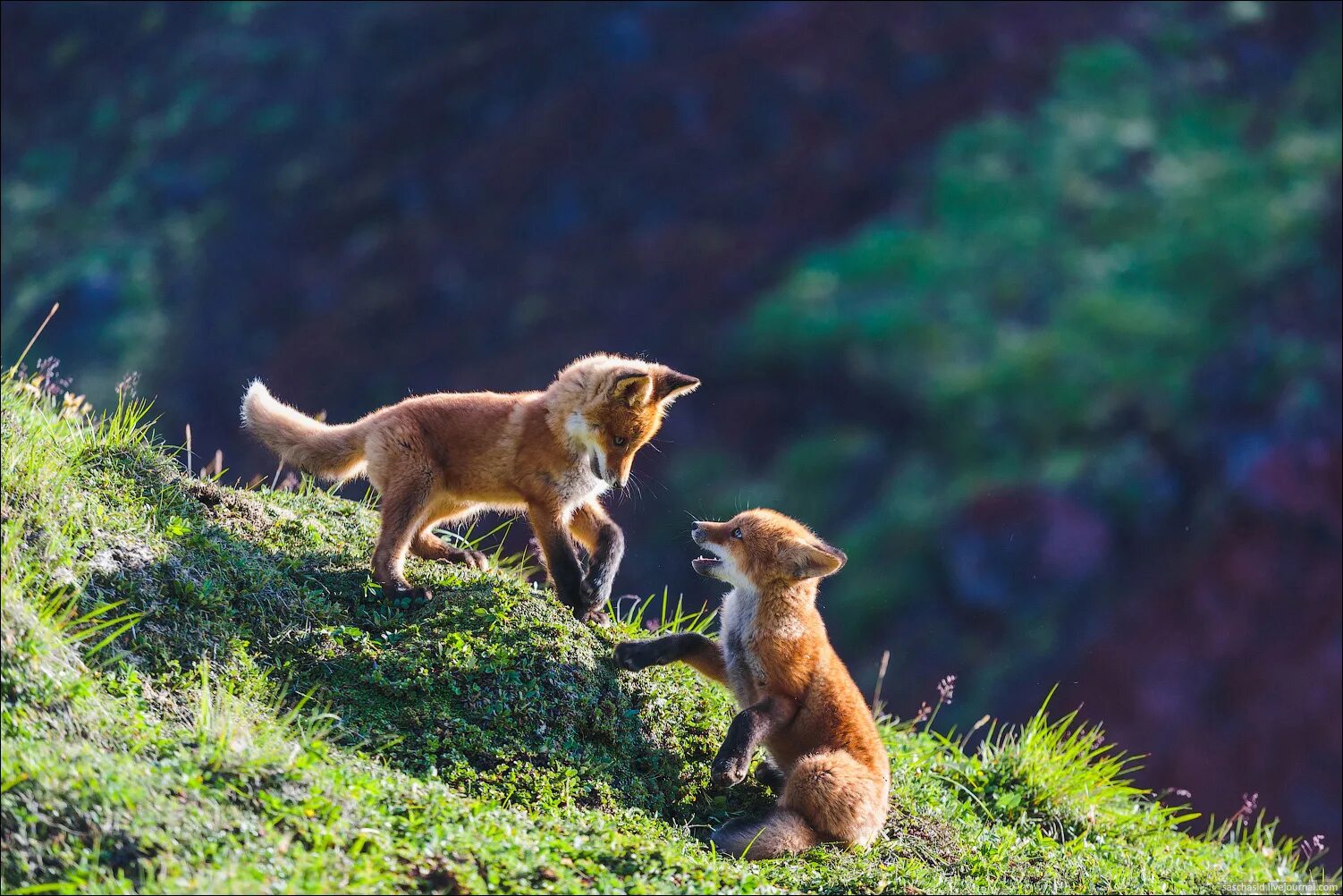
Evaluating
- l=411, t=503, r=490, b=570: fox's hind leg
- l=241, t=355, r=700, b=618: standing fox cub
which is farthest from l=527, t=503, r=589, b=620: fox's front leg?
l=411, t=503, r=490, b=570: fox's hind leg

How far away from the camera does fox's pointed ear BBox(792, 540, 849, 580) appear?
6262 mm

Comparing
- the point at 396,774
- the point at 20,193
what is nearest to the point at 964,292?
the point at 396,774

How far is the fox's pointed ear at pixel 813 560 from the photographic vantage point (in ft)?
20.5

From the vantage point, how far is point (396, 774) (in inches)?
200

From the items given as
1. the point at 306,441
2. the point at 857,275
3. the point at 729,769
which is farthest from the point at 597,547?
the point at 857,275

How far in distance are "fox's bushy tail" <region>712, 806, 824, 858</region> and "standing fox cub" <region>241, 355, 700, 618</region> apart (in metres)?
1.47

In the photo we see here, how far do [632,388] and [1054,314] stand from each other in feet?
50.6

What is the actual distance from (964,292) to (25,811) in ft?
61.8

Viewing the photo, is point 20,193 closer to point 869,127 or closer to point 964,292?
point 869,127

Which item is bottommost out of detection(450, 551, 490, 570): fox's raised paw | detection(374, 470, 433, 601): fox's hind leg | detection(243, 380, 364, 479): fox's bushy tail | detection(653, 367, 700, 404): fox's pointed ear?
detection(450, 551, 490, 570): fox's raised paw

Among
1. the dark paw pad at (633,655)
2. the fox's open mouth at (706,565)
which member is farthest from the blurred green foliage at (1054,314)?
the dark paw pad at (633,655)

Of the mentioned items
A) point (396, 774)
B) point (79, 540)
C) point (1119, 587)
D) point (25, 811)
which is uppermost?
point (79, 540)

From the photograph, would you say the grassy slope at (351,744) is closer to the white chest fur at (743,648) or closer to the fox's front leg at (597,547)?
the fox's front leg at (597,547)

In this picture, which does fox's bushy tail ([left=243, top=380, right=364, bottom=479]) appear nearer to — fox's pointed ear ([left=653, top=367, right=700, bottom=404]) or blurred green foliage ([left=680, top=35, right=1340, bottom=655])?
fox's pointed ear ([left=653, top=367, right=700, bottom=404])
